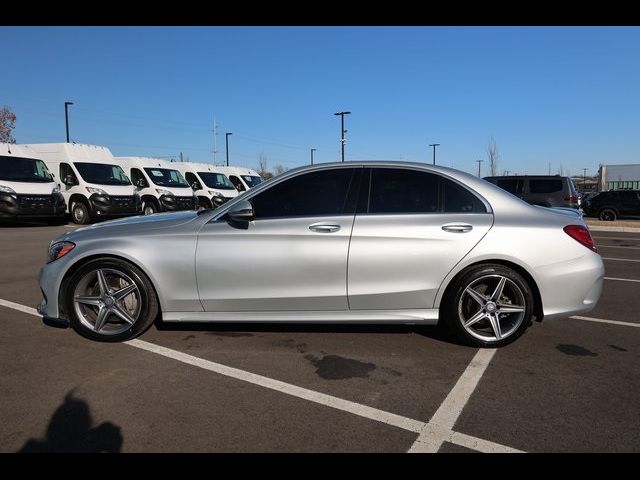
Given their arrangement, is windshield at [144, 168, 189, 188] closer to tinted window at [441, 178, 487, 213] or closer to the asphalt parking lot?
the asphalt parking lot

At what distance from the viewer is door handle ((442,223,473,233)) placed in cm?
389

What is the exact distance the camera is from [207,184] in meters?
21.6

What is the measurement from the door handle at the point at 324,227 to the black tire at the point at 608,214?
21.3 metres

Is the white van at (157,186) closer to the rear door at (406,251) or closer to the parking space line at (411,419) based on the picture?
the parking space line at (411,419)

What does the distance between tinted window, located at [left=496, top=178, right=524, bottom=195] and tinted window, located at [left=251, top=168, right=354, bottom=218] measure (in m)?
11.8

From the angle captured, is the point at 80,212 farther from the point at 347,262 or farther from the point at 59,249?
the point at 347,262

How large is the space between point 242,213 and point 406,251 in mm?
1403

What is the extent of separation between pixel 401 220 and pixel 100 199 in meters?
14.0

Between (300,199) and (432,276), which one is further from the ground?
(300,199)
